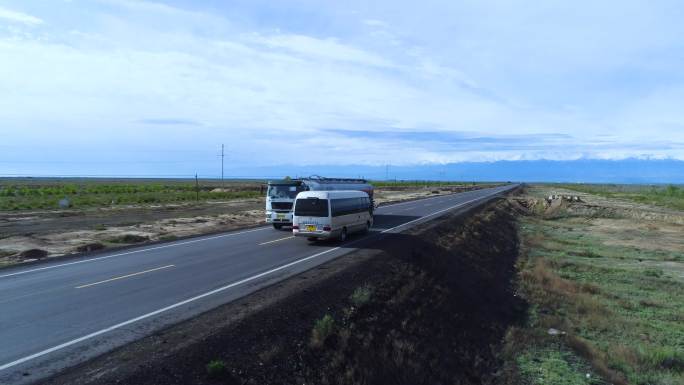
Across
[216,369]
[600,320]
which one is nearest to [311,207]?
[600,320]

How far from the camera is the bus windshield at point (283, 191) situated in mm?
26172

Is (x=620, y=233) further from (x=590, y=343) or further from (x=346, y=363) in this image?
(x=346, y=363)

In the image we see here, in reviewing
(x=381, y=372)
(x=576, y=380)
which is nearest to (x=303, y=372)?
(x=381, y=372)

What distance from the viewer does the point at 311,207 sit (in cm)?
2109

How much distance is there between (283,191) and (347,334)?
16.7 m

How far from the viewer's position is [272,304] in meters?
11.0

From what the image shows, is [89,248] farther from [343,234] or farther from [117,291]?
[343,234]

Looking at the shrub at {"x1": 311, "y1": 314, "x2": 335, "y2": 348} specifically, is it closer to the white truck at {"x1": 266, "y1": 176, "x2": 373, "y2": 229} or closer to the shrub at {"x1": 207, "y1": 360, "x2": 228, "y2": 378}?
the shrub at {"x1": 207, "y1": 360, "x2": 228, "y2": 378}

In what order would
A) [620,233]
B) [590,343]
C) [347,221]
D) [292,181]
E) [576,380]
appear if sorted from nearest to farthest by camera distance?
[576,380] < [590,343] < [347,221] < [292,181] < [620,233]

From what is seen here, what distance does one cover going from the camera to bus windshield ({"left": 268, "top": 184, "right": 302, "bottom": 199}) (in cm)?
2617

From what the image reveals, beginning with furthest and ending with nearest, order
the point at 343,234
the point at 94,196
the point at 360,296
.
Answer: the point at 94,196 < the point at 343,234 < the point at 360,296

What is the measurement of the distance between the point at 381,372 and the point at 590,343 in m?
8.72

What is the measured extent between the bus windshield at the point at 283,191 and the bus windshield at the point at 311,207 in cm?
482

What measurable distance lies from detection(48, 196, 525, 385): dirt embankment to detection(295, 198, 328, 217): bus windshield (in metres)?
2.91
